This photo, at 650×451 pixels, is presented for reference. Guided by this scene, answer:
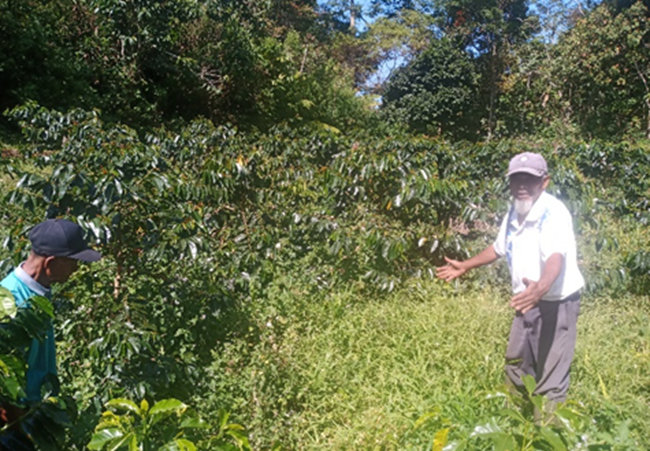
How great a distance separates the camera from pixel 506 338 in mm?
3580

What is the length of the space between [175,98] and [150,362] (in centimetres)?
1195

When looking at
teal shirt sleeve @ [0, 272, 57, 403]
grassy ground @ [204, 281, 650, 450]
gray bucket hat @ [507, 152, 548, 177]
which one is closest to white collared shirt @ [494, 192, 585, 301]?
gray bucket hat @ [507, 152, 548, 177]

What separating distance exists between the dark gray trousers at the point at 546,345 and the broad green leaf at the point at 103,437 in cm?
202

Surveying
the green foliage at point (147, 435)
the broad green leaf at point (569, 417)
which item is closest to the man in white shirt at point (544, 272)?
the broad green leaf at point (569, 417)

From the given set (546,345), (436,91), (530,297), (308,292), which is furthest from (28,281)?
(436,91)

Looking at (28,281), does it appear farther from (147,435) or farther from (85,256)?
(147,435)

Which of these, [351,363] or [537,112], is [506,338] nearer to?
[351,363]

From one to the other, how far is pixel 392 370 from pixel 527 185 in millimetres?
1257

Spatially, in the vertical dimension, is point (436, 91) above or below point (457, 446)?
above

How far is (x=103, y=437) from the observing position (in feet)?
4.29

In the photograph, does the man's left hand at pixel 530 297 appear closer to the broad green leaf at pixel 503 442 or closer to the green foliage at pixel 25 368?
the broad green leaf at pixel 503 442

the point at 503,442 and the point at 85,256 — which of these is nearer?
the point at 503,442

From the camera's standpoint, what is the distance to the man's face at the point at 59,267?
195 cm

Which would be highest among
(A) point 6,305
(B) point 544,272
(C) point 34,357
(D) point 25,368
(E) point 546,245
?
(E) point 546,245
